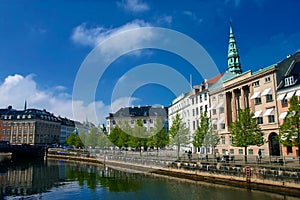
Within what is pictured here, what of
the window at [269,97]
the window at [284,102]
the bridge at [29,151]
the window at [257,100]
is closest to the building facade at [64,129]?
the bridge at [29,151]

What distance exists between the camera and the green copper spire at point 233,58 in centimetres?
7429

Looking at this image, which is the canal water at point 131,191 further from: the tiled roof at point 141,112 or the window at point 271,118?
the tiled roof at point 141,112

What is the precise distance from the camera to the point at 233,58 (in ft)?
248

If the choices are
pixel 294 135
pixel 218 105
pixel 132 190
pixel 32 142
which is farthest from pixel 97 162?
pixel 32 142

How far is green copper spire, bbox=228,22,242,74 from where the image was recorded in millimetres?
74287

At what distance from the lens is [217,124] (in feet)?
200

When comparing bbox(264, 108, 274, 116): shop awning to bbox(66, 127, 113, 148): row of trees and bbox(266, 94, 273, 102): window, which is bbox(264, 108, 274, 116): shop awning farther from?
bbox(66, 127, 113, 148): row of trees

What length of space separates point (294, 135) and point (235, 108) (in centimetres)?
2533

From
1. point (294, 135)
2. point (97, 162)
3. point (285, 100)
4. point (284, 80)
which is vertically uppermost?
point (284, 80)

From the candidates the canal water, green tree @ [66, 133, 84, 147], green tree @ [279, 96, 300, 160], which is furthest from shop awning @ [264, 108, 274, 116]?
green tree @ [66, 133, 84, 147]

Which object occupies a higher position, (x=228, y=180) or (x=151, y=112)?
(x=151, y=112)

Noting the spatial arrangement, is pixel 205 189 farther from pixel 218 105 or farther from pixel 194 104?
pixel 194 104

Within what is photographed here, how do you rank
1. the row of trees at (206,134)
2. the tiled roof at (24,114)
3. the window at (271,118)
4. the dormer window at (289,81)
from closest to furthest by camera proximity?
the row of trees at (206,134) → the dormer window at (289,81) → the window at (271,118) → the tiled roof at (24,114)

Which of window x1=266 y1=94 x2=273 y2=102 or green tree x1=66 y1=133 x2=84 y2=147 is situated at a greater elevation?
window x1=266 y1=94 x2=273 y2=102
